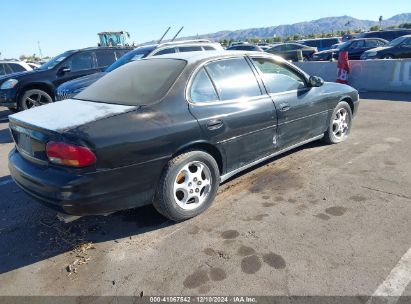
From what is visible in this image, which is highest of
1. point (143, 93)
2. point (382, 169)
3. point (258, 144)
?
point (143, 93)

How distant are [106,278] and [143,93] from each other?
5.71 ft

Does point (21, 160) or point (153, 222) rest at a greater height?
point (21, 160)

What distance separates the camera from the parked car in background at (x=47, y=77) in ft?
29.3

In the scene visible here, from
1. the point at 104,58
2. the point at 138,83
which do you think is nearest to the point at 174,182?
the point at 138,83

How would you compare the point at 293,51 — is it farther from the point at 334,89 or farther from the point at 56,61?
the point at 334,89

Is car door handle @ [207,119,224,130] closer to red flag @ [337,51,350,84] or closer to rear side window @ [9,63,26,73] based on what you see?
red flag @ [337,51,350,84]

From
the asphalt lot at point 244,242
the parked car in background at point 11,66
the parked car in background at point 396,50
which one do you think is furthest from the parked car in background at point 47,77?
the parked car in background at point 396,50

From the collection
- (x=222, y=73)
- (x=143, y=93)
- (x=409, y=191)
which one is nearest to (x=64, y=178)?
(x=143, y=93)

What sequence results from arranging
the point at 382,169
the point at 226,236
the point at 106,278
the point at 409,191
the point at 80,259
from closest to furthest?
the point at 106,278
the point at 80,259
the point at 226,236
the point at 409,191
the point at 382,169

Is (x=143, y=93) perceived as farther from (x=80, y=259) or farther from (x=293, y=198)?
(x=293, y=198)

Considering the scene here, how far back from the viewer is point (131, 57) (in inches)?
336

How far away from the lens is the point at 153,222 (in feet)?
11.7

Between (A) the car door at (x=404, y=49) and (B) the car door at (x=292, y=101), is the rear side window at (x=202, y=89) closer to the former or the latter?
(B) the car door at (x=292, y=101)

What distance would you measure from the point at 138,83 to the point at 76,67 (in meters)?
6.77
